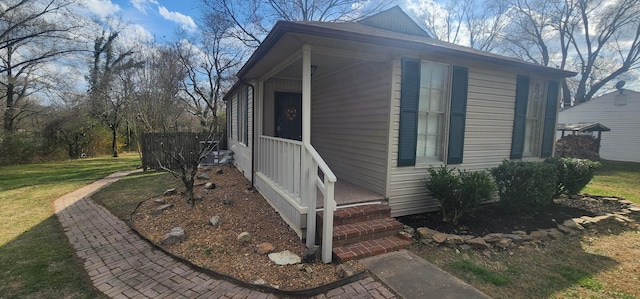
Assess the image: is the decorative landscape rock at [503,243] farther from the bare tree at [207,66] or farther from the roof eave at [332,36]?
the bare tree at [207,66]

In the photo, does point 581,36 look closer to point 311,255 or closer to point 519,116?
point 519,116

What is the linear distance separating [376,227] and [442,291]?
1.13 meters

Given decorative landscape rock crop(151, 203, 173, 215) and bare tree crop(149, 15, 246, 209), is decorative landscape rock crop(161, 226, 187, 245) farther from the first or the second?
bare tree crop(149, 15, 246, 209)

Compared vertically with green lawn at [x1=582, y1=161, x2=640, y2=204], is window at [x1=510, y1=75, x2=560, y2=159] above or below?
above

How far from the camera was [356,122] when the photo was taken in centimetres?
504

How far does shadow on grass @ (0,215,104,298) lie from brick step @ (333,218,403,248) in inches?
94.7

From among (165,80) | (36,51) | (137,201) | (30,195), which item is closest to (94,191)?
(30,195)

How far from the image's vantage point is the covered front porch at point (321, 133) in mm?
3443

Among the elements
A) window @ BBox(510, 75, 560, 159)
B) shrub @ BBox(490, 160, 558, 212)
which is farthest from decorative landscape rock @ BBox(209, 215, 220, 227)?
window @ BBox(510, 75, 560, 159)

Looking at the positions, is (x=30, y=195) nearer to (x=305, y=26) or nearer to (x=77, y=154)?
(x=305, y=26)

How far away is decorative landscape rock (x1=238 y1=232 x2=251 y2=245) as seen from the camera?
3.54 metres

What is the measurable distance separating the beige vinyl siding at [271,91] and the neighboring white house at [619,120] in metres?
18.1

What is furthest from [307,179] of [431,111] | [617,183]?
[617,183]

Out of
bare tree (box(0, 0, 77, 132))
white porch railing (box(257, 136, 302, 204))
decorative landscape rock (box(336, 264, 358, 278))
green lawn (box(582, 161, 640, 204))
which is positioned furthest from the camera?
bare tree (box(0, 0, 77, 132))
